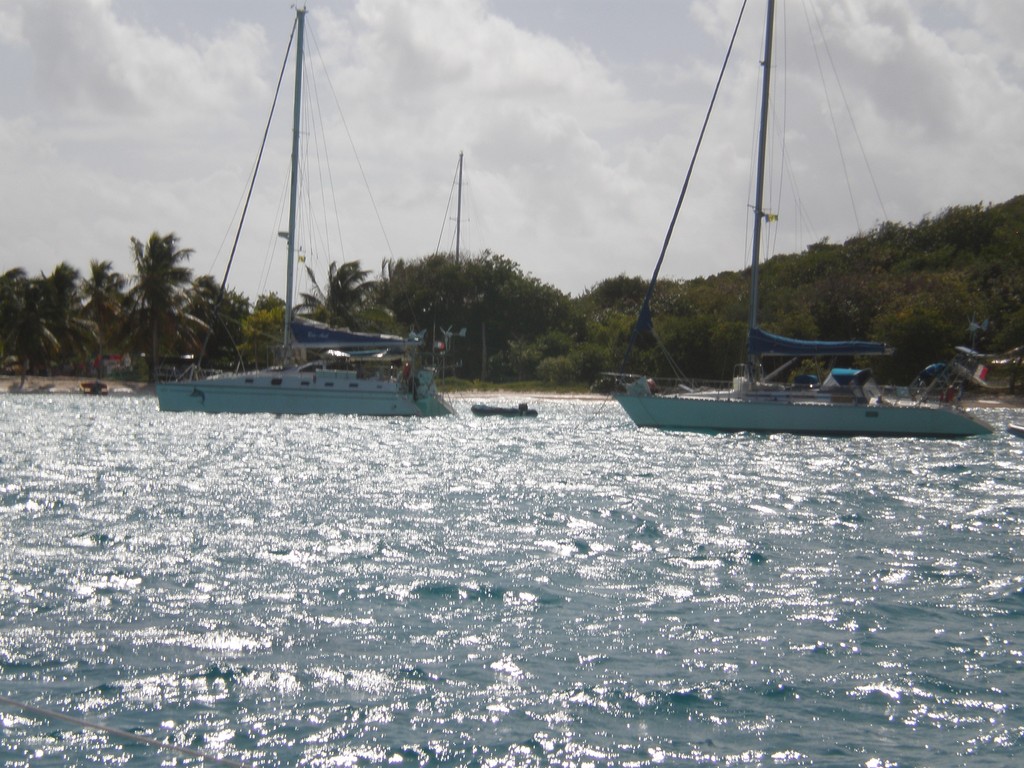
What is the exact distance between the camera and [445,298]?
257 feet

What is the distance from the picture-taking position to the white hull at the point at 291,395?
4262cm

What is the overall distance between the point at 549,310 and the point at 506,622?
6943 cm

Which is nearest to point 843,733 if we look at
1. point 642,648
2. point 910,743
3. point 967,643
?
point 910,743

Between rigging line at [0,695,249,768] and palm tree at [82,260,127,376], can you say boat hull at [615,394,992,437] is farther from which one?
palm tree at [82,260,127,376]

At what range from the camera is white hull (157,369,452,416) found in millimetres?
42625

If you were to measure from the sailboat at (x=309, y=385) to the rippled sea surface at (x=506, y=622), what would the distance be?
20032 millimetres

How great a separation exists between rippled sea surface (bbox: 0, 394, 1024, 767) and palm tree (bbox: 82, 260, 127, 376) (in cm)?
4777

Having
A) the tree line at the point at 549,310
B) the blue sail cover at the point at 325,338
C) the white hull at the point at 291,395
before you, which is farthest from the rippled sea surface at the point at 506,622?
the tree line at the point at 549,310

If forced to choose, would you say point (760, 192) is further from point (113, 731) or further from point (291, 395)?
point (113, 731)

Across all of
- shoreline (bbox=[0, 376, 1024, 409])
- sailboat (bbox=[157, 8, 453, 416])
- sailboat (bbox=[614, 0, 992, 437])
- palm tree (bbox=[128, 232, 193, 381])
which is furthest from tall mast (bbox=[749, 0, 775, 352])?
palm tree (bbox=[128, 232, 193, 381])

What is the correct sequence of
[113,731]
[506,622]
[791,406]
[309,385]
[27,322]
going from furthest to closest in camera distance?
[27,322] < [309,385] < [791,406] < [506,622] < [113,731]

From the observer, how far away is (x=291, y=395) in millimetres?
42625

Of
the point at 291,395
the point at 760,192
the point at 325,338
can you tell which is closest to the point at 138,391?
the point at 325,338

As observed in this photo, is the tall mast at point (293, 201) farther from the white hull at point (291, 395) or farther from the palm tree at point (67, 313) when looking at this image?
the palm tree at point (67, 313)
